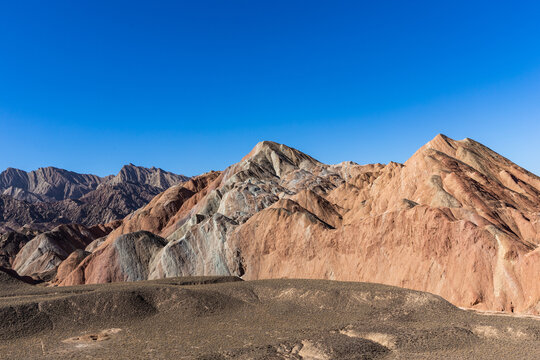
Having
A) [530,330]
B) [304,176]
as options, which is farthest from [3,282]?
[304,176]

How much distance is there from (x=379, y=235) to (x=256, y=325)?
30.3 meters

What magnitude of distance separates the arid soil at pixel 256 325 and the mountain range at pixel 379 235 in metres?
12.7

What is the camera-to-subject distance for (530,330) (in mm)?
27203

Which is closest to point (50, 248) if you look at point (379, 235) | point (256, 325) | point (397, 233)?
point (379, 235)

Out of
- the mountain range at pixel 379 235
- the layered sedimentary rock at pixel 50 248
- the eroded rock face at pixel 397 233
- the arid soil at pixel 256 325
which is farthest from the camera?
the layered sedimentary rock at pixel 50 248

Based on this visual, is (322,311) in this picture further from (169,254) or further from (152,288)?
(169,254)

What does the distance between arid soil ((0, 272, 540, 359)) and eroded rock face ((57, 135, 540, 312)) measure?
1256 centimetres

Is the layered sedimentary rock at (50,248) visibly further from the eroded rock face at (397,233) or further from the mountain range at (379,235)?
the eroded rock face at (397,233)

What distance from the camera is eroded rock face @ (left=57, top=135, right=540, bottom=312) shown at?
45.2 meters

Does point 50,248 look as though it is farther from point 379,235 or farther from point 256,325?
point 256,325

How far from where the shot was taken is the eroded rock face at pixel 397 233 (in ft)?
148

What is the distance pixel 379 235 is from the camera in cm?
5619

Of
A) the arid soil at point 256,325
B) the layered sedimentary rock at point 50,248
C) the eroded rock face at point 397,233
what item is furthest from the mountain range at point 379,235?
the arid soil at point 256,325

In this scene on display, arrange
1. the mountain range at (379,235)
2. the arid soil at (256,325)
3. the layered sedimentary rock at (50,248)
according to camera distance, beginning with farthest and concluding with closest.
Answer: the layered sedimentary rock at (50,248)
the mountain range at (379,235)
the arid soil at (256,325)
